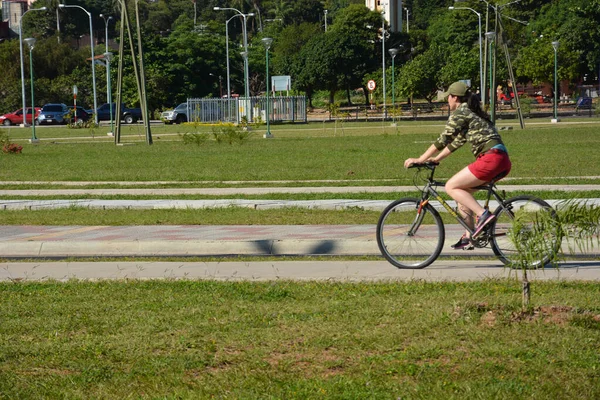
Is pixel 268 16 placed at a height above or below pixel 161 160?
above

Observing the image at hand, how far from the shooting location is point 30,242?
12656mm

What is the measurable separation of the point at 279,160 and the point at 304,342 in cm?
2180

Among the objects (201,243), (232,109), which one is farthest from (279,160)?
(232,109)

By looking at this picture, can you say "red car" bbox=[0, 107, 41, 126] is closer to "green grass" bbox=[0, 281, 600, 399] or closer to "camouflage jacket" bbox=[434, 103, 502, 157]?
"camouflage jacket" bbox=[434, 103, 502, 157]

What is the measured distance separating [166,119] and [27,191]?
53543mm

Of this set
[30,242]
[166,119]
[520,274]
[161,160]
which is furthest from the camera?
[166,119]

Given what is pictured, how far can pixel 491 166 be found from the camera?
9.90 m

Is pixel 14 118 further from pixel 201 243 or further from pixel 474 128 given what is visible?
pixel 474 128

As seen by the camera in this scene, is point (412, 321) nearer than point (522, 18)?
Yes

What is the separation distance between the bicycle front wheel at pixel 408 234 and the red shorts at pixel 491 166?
2.21 ft

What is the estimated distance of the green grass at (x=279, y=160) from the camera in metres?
23.3

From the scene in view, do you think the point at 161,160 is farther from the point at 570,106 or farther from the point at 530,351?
the point at 570,106

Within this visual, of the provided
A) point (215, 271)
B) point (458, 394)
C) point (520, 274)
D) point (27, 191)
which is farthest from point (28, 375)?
point (27, 191)

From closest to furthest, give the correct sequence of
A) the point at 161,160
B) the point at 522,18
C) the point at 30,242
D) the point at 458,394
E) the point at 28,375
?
1. the point at 458,394
2. the point at 28,375
3. the point at 30,242
4. the point at 161,160
5. the point at 522,18
